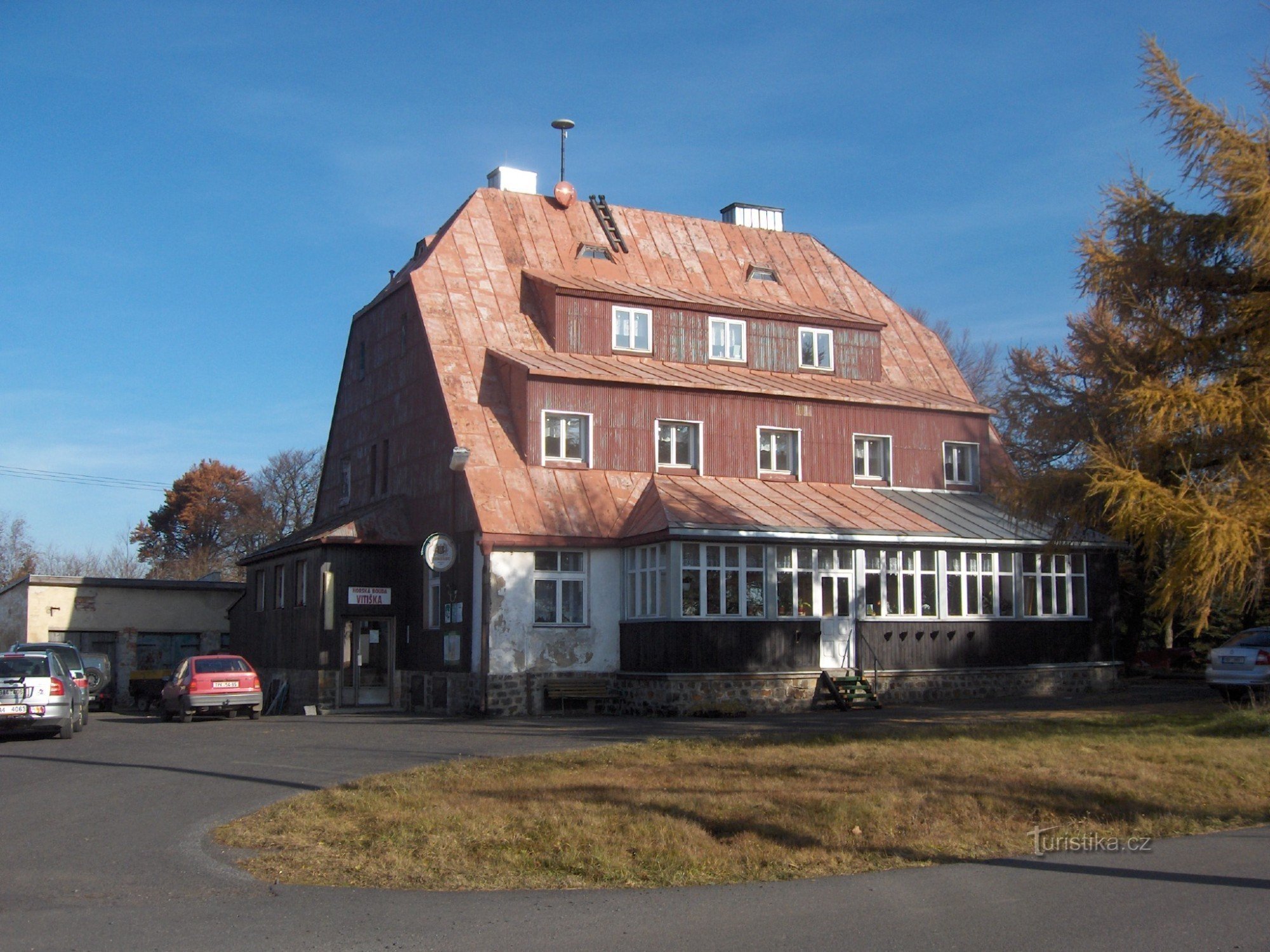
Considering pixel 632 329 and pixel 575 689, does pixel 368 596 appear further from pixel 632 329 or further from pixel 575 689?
pixel 632 329

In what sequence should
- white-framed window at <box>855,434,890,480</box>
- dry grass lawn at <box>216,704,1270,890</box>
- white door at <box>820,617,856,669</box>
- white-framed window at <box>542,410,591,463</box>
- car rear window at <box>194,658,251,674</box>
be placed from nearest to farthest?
dry grass lawn at <box>216,704,1270,890</box> → car rear window at <box>194,658,251,674</box> → white door at <box>820,617,856,669</box> → white-framed window at <box>542,410,591,463</box> → white-framed window at <box>855,434,890,480</box>

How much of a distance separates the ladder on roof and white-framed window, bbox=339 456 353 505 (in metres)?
9.89

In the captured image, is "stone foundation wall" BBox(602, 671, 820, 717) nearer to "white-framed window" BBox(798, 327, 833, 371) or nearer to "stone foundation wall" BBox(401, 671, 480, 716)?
"stone foundation wall" BBox(401, 671, 480, 716)

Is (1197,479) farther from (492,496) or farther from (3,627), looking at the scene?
(3,627)

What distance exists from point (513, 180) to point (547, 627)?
14524mm

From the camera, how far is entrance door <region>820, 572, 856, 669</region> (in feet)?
86.1

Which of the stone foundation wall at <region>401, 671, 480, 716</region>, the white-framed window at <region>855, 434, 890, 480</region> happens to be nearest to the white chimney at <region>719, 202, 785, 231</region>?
the white-framed window at <region>855, 434, 890, 480</region>

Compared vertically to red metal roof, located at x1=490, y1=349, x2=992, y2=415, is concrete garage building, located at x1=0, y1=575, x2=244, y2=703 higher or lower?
lower

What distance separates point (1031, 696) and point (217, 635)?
27753mm

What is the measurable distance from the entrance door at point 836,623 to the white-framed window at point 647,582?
→ 3.69 metres

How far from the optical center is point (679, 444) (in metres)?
29.1

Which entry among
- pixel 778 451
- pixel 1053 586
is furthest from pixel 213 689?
pixel 1053 586

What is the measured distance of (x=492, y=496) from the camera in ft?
84.9

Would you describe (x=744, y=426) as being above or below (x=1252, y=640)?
above
